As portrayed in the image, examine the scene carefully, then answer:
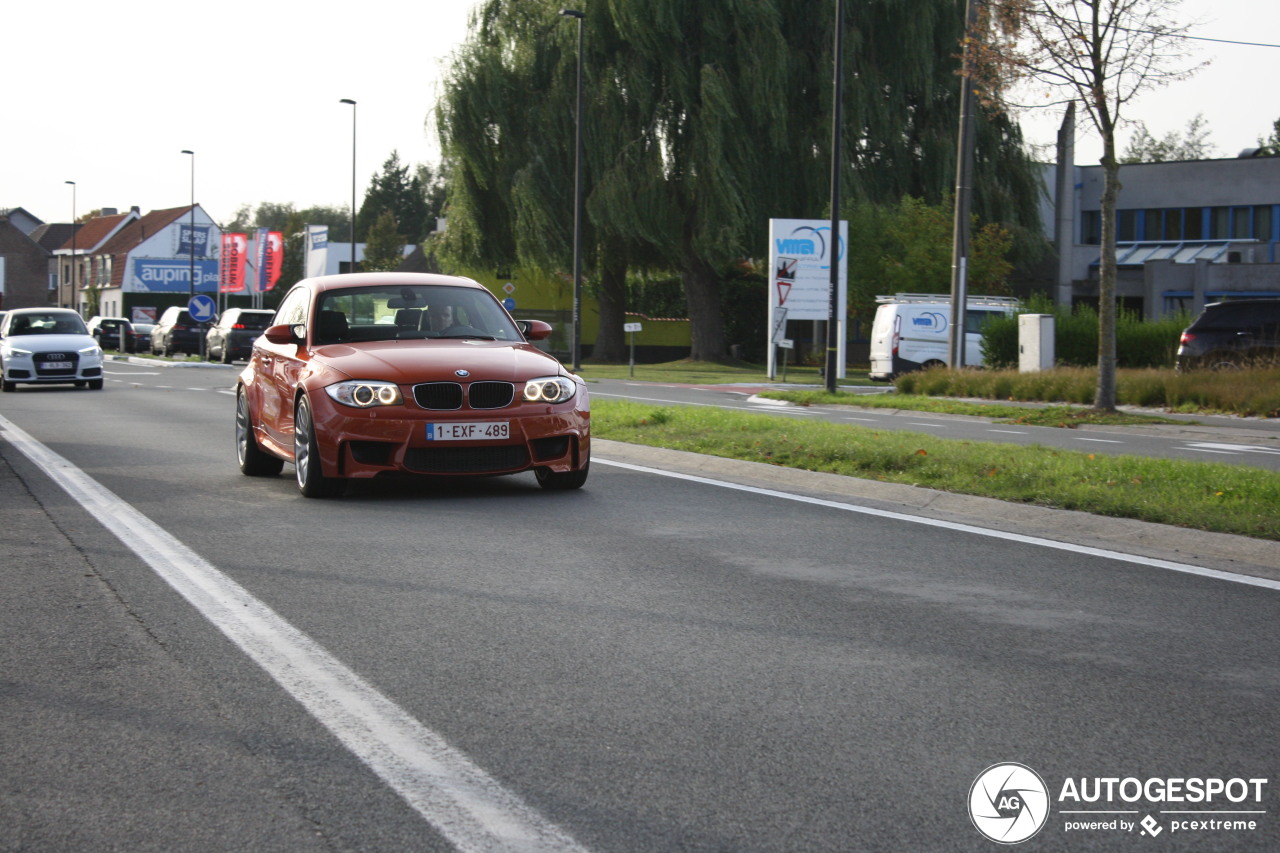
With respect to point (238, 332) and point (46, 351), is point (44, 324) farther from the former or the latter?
point (238, 332)

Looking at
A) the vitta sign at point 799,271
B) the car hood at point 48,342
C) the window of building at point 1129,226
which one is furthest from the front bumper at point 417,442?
the window of building at point 1129,226

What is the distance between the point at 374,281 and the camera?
1155 cm

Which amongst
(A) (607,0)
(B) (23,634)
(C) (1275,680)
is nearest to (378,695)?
(B) (23,634)

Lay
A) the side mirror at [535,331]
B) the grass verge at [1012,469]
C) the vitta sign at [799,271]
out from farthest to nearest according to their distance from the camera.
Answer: the vitta sign at [799,271], the side mirror at [535,331], the grass verge at [1012,469]

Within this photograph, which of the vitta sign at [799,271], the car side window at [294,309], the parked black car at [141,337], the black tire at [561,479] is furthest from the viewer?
the parked black car at [141,337]

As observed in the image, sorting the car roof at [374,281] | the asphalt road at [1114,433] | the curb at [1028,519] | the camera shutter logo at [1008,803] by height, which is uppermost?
the car roof at [374,281]

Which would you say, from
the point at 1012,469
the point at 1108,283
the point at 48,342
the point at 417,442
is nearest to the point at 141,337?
the point at 48,342

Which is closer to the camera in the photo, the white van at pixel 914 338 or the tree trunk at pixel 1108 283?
the tree trunk at pixel 1108 283

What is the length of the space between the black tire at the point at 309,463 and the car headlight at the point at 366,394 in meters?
0.30

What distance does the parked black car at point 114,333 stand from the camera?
62131 mm

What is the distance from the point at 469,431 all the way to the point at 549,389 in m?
0.73

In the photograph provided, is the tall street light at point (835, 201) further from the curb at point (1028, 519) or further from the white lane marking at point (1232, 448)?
the curb at point (1028, 519)

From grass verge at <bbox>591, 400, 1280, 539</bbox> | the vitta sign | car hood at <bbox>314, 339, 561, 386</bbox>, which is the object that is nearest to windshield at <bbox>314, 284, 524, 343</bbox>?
car hood at <bbox>314, 339, 561, 386</bbox>

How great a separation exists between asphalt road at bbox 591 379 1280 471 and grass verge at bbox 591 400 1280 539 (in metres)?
3.04
